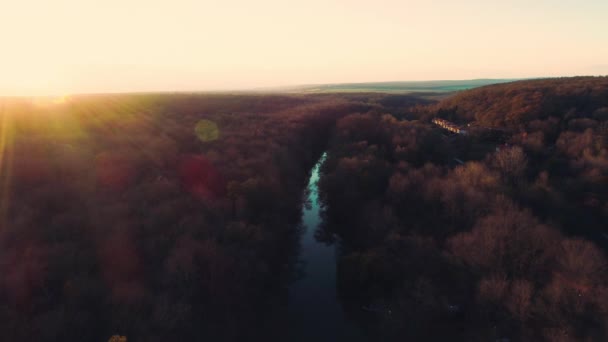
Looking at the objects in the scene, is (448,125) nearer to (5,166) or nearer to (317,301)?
(317,301)

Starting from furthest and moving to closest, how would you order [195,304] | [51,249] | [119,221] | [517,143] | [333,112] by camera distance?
[333,112] < [517,143] < [119,221] < [51,249] < [195,304]

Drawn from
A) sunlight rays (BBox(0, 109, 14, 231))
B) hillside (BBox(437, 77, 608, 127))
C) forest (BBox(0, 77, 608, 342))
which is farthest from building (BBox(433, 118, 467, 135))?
sunlight rays (BBox(0, 109, 14, 231))

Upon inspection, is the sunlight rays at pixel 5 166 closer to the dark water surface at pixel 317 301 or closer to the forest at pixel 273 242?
the forest at pixel 273 242

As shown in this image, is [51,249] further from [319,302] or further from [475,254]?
[475,254]

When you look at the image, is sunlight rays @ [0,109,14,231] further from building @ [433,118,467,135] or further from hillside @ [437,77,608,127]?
hillside @ [437,77,608,127]

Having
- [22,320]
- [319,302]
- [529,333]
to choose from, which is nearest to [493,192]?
[529,333]

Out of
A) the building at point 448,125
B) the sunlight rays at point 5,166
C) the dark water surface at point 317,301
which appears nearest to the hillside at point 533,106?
the building at point 448,125
